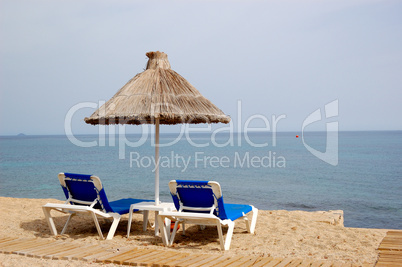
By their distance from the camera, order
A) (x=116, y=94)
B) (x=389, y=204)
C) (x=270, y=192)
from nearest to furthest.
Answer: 1. (x=116, y=94)
2. (x=389, y=204)
3. (x=270, y=192)

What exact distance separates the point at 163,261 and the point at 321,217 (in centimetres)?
440

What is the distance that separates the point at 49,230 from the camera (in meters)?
6.54

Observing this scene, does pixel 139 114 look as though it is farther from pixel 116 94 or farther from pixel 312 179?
pixel 312 179

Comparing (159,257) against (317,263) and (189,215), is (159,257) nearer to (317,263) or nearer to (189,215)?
(189,215)

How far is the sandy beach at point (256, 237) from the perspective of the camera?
501cm

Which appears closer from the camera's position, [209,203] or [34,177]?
[209,203]

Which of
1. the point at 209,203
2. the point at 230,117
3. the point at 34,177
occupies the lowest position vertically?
the point at 34,177

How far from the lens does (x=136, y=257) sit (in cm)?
447

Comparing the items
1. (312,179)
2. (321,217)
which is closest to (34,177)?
(312,179)

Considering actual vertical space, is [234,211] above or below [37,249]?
above

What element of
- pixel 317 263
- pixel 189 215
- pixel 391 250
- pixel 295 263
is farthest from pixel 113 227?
pixel 391 250

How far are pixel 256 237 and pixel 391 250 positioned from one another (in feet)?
5.95

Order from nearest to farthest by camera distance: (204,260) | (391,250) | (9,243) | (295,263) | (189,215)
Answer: (295,263), (204,260), (391,250), (9,243), (189,215)

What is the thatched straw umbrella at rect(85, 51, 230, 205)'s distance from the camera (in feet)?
19.2
